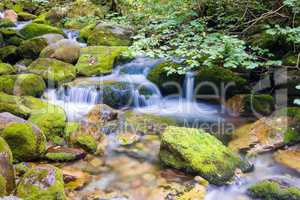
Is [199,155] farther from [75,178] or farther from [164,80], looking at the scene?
[164,80]

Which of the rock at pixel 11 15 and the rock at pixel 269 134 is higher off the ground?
the rock at pixel 11 15

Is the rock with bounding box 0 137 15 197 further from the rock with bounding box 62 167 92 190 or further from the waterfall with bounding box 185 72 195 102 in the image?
the waterfall with bounding box 185 72 195 102

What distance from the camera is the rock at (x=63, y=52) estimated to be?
336 inches

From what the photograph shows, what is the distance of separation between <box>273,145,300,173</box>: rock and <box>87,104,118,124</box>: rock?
9.23ft

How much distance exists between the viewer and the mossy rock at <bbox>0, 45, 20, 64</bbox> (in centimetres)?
902

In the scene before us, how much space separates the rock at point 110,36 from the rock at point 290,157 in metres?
5.46

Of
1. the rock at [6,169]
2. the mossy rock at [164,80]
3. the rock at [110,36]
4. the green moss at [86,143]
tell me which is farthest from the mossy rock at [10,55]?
the rock at [6,169]

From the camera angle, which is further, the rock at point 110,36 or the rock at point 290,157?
the rock at point 110,36

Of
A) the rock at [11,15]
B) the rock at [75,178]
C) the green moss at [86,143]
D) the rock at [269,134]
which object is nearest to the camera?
the rock at [75,178]

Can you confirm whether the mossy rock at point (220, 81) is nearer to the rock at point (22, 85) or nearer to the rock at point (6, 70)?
the rock at point (22, 85)

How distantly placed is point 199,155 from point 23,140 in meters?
2.26

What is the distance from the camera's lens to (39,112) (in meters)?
6.03

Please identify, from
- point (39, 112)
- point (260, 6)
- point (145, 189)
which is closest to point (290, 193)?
point (145, 189)

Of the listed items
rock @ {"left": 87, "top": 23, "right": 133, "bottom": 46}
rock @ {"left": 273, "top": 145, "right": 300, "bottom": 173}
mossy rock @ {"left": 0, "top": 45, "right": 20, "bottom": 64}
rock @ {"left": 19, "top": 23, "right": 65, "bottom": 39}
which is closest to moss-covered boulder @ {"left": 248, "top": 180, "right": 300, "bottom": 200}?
rock @ {"left": 273, "top": 145, "right": 300, "bottom": 173}
